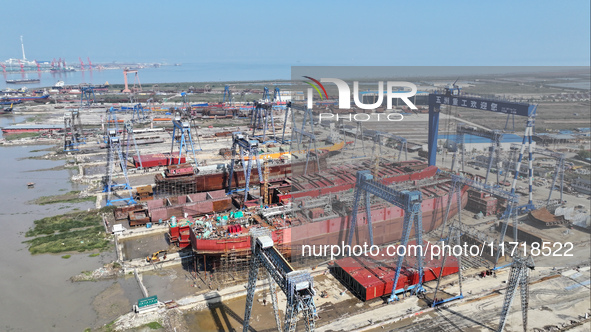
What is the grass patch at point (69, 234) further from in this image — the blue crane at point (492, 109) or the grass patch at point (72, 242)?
the blue crane at point (492, 109)

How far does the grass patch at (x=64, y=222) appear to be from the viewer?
1139 inches

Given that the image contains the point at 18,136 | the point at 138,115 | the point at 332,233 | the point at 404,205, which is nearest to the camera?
the point at 404,205

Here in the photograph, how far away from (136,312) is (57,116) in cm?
8765

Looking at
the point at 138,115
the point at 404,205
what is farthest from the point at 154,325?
the point at 138,115

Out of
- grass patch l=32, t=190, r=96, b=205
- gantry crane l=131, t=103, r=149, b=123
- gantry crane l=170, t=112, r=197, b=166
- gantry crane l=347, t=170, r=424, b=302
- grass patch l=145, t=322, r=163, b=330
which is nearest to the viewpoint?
grass patch l=145, t=322, r=163, b=330

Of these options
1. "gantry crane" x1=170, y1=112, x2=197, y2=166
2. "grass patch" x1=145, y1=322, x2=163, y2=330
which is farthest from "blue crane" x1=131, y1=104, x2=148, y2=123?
"grass patch" x1=145, y1=322, x2=163, y2=330

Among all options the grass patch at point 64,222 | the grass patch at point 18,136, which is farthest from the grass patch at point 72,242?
the grass patch at point 18,136

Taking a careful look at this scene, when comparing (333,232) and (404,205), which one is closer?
(404,205)

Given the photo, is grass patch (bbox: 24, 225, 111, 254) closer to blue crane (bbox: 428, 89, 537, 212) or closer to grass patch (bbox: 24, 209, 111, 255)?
grass patch (bbox: 24, 209, 111, 255)

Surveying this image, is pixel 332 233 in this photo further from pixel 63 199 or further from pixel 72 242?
pixel 63 199

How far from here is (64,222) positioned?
30.3m

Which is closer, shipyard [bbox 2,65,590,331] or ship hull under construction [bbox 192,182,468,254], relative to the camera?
shipyard [bbox 2,65,590,331]

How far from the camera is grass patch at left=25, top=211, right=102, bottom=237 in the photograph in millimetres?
28923

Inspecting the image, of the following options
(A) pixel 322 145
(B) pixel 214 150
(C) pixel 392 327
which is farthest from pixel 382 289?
(B) pixel 214 150
